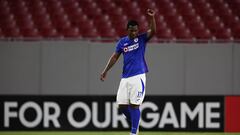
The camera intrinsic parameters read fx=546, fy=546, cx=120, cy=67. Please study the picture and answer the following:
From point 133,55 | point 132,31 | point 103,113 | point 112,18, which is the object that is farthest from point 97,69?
point 132,31

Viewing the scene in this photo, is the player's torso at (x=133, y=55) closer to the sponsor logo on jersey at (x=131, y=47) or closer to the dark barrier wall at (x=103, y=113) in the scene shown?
the sponsor logo on jersey at (x=131, y=47)

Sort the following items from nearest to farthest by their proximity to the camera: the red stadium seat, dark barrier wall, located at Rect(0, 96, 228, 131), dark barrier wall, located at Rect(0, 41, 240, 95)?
1. dark barrier wall, located at Rect(0, 96, 228, 131)
2. dark barrier wall, located at Rect(0, 41, 240, 95)
3. the red stadium seat

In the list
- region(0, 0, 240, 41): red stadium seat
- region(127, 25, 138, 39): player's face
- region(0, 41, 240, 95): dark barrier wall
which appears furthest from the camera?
region(0, 0, 240, 41): red stadium seat

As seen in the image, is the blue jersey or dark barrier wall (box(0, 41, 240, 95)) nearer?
the blue jersey

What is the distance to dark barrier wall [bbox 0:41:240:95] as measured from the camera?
1000 centimetres

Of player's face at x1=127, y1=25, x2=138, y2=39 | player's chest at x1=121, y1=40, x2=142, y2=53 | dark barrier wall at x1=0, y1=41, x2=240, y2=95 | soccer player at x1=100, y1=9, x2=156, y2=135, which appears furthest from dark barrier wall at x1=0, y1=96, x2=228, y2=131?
player's face at x1=127, y1=25, x2=138, y2=39

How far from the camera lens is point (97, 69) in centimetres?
1010

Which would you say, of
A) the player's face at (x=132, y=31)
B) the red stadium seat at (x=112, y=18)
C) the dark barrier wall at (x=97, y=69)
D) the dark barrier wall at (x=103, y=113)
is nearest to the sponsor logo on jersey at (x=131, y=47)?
the player's face at (x=132, y=31)

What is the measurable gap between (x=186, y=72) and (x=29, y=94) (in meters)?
2.92

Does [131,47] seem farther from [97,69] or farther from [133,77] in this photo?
[97,69]

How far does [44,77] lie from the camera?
1012 centimetres

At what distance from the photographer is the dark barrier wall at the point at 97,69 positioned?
10000mm

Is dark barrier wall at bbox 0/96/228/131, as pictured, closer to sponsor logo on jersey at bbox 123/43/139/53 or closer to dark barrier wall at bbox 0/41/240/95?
dark barrier wall at bbox 0/41/240/95

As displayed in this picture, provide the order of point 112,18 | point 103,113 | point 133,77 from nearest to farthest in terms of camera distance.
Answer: point 133,77, point 103,113, point 112,18
